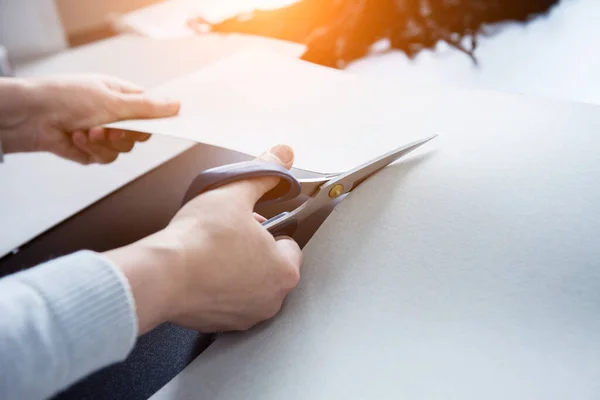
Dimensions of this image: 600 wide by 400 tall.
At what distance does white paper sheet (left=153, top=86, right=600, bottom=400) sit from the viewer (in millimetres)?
303

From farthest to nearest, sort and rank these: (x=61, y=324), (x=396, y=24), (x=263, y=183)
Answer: (x=396, y=24), (x=263, y=183), (x=61, y=324)

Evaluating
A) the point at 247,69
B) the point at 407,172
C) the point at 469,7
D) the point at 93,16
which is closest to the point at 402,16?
the point at 469,7

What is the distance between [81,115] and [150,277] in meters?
0.34

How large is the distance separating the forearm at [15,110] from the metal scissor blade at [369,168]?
367 millimetres

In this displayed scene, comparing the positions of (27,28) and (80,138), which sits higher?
(27,28)

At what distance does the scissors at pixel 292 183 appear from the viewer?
355 mm

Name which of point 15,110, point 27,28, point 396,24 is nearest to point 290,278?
point 15,110

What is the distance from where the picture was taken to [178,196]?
0.52 metres

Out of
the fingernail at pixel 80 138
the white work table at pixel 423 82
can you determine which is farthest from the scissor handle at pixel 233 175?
the fingernail at pixel 80 138

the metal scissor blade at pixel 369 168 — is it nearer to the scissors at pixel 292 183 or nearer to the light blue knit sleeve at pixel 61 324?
the scissors at pixel 292 183

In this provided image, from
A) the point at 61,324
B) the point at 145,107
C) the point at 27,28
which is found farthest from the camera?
the point at 27,28

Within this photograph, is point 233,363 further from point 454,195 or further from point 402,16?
point 402,16

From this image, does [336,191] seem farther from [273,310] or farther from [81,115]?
[81,115]

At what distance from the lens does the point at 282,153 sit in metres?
0.40
